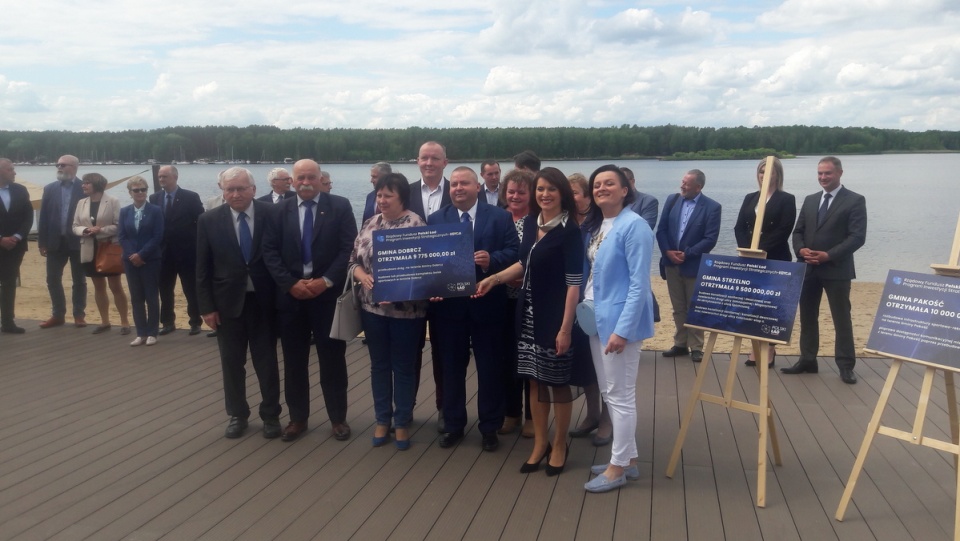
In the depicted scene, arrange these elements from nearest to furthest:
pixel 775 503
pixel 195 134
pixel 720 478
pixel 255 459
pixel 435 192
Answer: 1. pixel 775 503
2. pixel 720 478
3. pixel 255 459
4. pixel 435 192
5. pixel 195 134

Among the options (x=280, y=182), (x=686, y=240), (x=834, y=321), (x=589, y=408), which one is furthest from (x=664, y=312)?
(x=589, y=408)

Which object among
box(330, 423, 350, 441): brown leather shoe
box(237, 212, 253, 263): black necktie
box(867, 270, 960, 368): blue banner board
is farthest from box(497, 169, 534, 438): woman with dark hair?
box(867, 270, 960, 368): blue banner board

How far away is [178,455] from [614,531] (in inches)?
103

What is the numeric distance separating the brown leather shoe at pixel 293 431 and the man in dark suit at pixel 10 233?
4.97 m

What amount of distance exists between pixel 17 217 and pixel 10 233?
186 mm

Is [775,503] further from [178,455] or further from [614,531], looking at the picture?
[178,455]

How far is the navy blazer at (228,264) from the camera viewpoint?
14.9 feet

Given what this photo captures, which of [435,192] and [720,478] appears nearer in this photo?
[720,478]

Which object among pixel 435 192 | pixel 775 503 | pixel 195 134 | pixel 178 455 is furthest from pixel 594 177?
pixel 195 134

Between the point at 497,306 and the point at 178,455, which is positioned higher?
the point at 497,306

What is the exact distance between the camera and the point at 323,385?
15.2ft

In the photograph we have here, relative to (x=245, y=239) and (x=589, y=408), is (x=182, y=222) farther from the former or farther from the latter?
(x=589, y=408)

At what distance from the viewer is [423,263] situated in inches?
163

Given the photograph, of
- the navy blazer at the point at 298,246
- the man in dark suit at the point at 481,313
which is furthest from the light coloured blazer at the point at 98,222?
the man in dark suit at the point at 481,313
